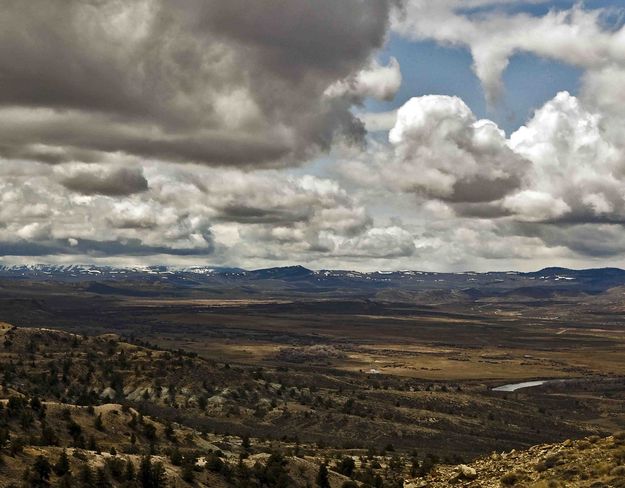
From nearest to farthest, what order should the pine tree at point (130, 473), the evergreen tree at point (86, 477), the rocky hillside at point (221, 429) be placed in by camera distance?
the evergreen tree at point (86, 477), the pine tree at point (130, 473), the rocky hillside at point (221, 429)

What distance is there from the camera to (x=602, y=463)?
36.5 meters

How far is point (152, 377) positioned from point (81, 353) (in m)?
22.1

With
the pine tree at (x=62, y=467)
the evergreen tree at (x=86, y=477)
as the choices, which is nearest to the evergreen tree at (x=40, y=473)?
the pine tree at (x=62, y=467)

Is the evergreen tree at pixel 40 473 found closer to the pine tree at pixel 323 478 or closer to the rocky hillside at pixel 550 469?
the pine tree at pixel 323 478

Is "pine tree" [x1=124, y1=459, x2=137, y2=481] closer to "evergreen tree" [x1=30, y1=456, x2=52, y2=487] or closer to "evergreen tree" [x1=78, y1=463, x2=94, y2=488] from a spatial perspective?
"evergreen tree" [x1=78, y1=463, x2=94, y2=488]

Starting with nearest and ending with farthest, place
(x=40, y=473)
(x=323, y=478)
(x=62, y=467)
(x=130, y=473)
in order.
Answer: (x=40, y=473)
(x=62, y=467)
(x=130, y=473)
(x=323, y=478)

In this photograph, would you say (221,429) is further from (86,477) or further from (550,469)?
(550,469)

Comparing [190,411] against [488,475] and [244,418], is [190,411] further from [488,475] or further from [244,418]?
[488,475]

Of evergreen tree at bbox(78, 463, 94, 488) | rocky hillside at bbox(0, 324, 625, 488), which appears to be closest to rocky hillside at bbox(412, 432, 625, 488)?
rocky hillside at bbox(0, 324, 625, 488)

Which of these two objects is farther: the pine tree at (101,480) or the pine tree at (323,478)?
the pine tree at (323,478)

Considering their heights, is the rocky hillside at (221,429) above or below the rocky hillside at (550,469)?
below

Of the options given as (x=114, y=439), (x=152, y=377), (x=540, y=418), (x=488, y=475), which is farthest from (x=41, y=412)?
(x=540, y=418)

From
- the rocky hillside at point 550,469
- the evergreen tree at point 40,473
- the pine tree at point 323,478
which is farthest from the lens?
the pine tree at point 323,478

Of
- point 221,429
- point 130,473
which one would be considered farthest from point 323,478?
point 221,429
